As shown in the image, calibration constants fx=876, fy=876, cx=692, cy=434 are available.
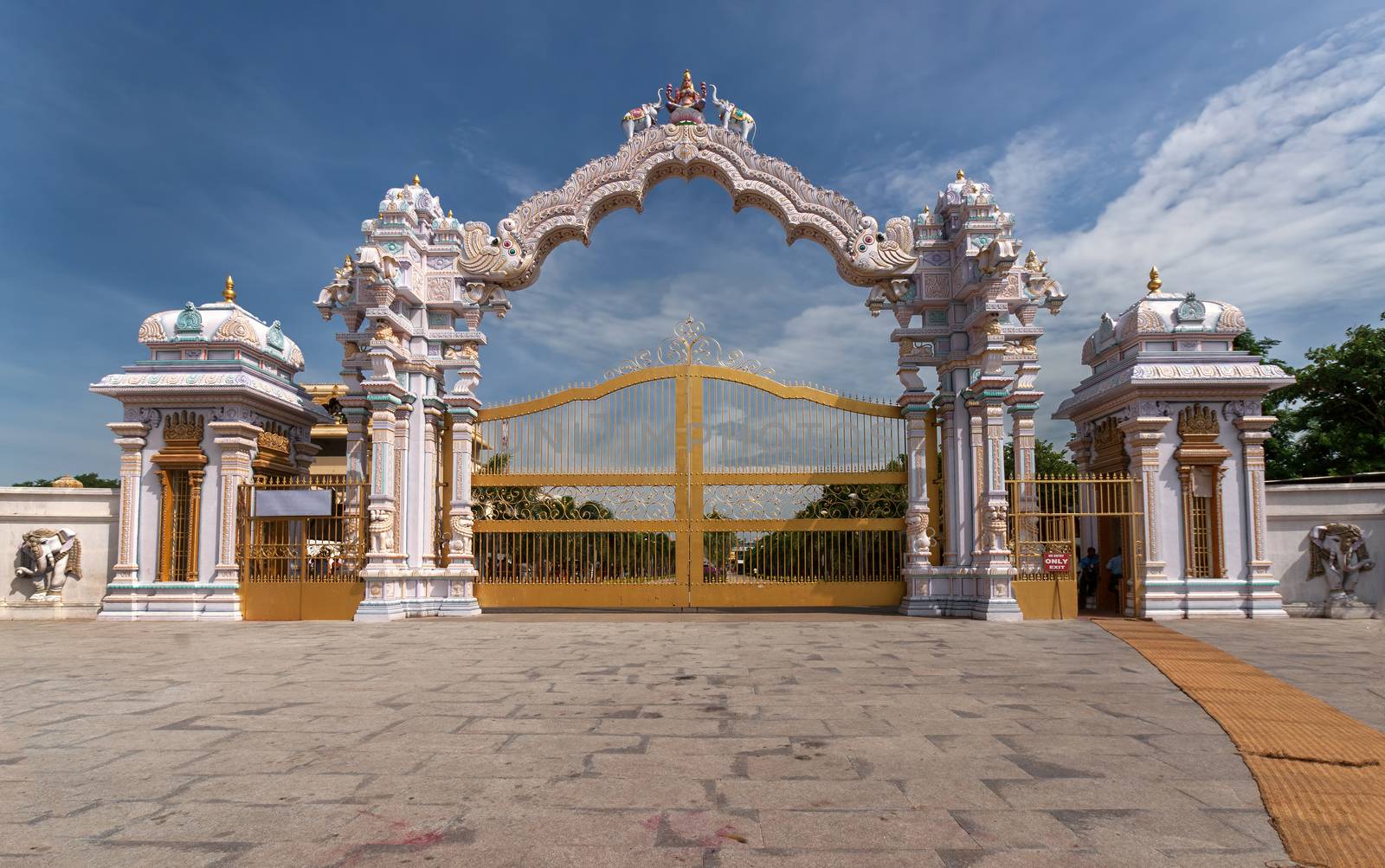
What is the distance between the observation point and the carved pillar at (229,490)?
11430mm

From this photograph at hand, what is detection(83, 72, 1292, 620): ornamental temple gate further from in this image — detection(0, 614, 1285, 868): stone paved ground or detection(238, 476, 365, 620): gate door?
detection(0, 614, 1285, 868): stone paved ground

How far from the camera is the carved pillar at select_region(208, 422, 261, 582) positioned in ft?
37.5

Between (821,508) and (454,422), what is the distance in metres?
5.24

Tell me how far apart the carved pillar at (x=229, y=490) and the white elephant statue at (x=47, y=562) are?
2.11 m

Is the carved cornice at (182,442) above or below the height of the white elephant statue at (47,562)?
above

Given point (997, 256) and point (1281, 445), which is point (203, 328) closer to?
point (997, 256)

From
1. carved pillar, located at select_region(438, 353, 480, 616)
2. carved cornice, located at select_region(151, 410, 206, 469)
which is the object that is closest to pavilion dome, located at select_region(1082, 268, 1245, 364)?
carved pillar, located at select_region(438, 353, 480, 616)

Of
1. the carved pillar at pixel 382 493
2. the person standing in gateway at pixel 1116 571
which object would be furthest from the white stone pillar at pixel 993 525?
the carved pillar at pixel 382 493

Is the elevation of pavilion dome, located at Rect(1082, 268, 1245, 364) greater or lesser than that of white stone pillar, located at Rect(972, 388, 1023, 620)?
greater

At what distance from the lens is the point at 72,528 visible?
38.8ft

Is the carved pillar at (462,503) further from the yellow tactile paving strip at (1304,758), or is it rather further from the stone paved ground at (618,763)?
the yellow tactile paving strip at (1304,758)

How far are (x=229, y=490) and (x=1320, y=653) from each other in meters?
12.3

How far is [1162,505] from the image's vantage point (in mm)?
11219

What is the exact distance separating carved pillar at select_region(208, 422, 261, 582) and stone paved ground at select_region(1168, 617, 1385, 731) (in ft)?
37.5
